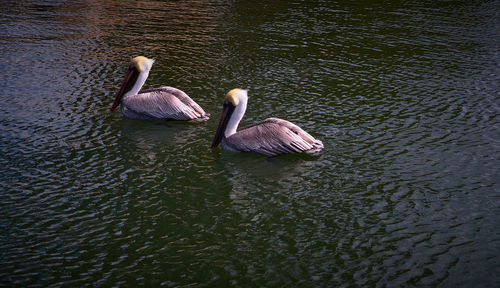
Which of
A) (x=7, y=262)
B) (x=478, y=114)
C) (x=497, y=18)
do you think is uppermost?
(x=497, y=18)

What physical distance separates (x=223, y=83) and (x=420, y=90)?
3.20m

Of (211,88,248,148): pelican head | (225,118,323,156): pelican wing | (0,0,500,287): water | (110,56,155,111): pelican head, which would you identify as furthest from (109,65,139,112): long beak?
(225,118,323,156): pelican wing

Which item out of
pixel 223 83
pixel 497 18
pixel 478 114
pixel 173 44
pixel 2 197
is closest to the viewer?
pixel 2 197

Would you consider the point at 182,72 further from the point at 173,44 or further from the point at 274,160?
the point at 274,160

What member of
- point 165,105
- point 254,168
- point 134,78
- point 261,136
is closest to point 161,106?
point 165,105

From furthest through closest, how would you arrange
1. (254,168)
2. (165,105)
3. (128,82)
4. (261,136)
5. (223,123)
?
1. (128,82)
2. (165,105)
3. (223,123)
4. (261,136)
5. (254,168)

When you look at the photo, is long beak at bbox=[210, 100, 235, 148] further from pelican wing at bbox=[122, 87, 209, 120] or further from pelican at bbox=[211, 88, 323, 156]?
pelican wing at bbox=[122, 87, 209, 120]

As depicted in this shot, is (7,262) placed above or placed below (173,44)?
below

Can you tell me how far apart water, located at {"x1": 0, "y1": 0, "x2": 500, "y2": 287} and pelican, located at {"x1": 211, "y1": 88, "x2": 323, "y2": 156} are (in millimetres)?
163

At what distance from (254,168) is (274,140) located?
40 centimetres

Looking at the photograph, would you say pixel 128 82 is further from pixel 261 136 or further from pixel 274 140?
pixel 274 140

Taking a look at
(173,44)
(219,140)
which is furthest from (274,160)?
(173,44)

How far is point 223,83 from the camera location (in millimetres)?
9664

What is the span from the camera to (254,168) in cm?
680
